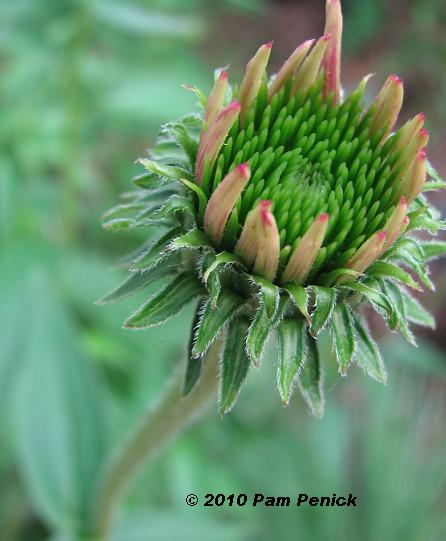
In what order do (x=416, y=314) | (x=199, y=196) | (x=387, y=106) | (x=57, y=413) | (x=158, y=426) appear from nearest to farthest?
1. (x=199, y=196)
2. (x=387, y=106)
3. (x=416, y=314)
4. (x=158, y=426)
5. (x=57, y=413)

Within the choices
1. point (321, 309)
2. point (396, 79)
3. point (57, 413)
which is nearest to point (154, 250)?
point (321, 309)

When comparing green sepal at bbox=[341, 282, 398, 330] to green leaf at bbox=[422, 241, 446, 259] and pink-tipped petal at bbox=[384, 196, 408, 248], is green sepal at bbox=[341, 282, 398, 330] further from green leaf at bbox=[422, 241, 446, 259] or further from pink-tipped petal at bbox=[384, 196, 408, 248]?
green leaf at bbox=[422, 241, 446, 259]

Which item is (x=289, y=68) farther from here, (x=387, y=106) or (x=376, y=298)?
(x=376, y=298)

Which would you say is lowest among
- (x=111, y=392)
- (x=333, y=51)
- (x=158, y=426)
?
(x=111, y=392)

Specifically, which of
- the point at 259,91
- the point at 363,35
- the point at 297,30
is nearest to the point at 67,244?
the point at 259,91

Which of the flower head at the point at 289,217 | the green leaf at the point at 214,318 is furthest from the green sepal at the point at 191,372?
the green leaf at the point at 214,318

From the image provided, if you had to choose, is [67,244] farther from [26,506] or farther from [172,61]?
[172,61]
